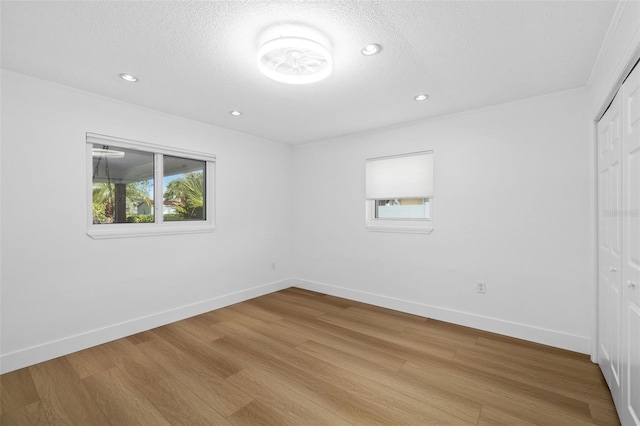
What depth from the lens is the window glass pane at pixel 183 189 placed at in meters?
3.60

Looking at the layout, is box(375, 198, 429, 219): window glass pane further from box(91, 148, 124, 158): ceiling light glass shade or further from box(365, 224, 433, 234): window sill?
box(91, 148, 124, 158): ceiling light glass shade

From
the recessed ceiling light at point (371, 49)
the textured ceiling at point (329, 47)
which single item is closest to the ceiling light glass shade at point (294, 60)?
the textured ceiling at point (329, 47)

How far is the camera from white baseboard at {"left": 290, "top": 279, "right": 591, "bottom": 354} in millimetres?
2736

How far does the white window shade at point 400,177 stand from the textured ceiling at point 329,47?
754mm

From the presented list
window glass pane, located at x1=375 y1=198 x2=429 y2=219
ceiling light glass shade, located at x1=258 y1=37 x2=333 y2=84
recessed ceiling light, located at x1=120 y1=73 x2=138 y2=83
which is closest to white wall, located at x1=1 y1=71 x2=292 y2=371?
recessed ceiling light, located at x1=120 y1=73 x2=138 y2=83

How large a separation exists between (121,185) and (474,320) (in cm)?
424

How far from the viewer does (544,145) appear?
113 inches

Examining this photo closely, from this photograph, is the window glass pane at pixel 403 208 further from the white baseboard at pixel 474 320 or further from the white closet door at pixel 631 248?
the white closet door at pixel 631 248

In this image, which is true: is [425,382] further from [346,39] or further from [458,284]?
[346,39]

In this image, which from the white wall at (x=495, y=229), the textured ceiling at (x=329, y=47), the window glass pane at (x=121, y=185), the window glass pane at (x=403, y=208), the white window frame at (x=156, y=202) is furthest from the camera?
the window glass pane at (x=403, y=208)

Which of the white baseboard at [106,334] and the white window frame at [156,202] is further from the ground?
the white window frame at [156,202]

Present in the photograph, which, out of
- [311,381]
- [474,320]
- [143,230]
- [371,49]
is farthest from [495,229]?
[143,230]

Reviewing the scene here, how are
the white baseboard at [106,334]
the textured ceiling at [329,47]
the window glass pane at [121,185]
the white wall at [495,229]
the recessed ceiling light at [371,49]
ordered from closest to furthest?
the textured ceiling at [329,47], the recessed ceiling light at [371,49], the white baseboard at [106,334], the white wall at [495,229], the window glass pane at [121,185]

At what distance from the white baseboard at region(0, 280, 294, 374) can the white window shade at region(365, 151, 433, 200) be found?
2453mm
